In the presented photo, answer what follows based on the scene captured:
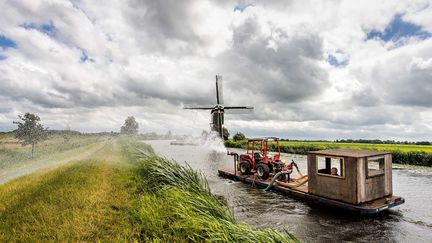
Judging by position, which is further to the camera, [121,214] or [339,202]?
[339,202]

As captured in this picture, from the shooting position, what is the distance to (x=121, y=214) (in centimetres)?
801

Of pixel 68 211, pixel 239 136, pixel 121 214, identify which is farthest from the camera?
pixel 239 136

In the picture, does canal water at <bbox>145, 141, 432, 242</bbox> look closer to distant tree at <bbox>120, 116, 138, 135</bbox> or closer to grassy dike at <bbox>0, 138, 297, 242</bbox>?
grassy dike at <bbox>0, 138, 297, 242</bbox>

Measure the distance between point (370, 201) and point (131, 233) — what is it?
34.2ft

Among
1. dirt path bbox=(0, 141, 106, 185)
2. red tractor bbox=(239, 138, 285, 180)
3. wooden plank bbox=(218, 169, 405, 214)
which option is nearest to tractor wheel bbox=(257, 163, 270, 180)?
red tractor bbox=(239, 138, 285, 180)

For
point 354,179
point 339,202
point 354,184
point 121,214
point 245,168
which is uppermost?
point 354,179

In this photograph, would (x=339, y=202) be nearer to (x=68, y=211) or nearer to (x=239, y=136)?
(x=68, y=211)

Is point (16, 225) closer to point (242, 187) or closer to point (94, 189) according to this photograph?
point (94, 189)

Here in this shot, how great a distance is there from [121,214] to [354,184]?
916 cm

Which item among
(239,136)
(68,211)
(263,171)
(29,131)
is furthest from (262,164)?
(239,136)

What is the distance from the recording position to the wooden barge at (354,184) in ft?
36.9

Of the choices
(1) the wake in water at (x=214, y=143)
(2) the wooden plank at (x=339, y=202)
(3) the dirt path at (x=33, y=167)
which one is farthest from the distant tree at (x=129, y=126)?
(2) the wooden plank at (x=339, y=202)

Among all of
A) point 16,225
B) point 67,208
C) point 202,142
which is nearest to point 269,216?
point 67,208

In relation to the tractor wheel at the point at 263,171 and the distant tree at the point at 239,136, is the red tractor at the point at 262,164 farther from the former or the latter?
the distant tree at the point at 239,136
